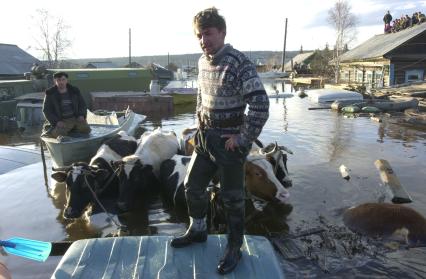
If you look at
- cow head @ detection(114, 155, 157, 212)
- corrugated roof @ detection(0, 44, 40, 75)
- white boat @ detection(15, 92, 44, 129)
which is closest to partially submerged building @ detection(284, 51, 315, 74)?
corrugated roof @ detection(0, 44, 40, 75)

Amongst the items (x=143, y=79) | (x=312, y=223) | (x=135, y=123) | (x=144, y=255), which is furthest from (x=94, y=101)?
(x=144, y=255)

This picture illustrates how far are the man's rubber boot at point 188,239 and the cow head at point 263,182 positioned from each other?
2.99 meters

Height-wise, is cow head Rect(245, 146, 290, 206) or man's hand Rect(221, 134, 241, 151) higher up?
man's hand Rect(221, 134, 241, 151)

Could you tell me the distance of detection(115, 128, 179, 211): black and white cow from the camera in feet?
24.3

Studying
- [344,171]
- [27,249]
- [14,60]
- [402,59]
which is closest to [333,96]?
[402,59]

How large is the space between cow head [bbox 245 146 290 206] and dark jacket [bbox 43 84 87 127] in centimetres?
443

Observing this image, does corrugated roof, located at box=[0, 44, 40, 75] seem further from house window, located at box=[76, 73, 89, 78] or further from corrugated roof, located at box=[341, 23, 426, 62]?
corrugated roof, located at box=[341, 23, 426, 62]

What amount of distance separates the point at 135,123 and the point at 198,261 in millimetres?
13014

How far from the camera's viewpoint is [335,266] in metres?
5.20

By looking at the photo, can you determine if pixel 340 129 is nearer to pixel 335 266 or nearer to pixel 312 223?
pixel 312 223

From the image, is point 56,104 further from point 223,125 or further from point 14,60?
point 14,60

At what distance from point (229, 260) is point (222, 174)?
78 centimetres

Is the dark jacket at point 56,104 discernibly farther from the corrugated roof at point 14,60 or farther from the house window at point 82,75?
the corrugated roof at point 14,60

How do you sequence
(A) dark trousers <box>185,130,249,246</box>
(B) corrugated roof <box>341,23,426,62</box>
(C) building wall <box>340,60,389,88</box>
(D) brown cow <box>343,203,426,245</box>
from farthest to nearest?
(C) building wall <box>340,60,389,88</box> → (B) corrugated roof <box>341,23,426,62</box> → (D) brown cow <box>343,203,426,245</box> → (A) dark trousers <box>185,130,249,246</box>
